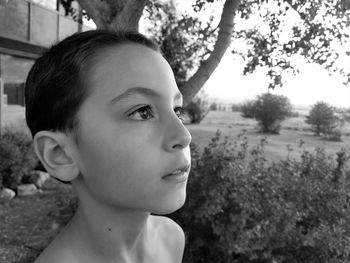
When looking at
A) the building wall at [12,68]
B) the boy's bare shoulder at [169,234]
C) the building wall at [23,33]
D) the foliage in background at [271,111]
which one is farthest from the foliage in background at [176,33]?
the foliage in background at [271,111]

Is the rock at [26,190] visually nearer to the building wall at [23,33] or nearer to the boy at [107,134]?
the building wall at [23,33]

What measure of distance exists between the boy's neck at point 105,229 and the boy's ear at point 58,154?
13cm

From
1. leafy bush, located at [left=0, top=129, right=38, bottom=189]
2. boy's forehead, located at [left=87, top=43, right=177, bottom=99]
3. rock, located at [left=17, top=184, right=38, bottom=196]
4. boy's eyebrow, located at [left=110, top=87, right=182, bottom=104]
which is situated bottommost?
rock, located at [left=17, top=184, right=38, bottom=196]

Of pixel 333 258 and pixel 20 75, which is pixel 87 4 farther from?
pixel 20 75

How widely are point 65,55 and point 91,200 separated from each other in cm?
46

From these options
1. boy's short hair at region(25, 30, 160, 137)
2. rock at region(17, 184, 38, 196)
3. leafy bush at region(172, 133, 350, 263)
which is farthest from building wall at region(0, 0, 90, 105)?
boy's short hair at region(25, 30, 160, 137)

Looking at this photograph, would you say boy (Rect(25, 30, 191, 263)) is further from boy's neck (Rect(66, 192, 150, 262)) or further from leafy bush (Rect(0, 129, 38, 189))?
leafy bush (Rect(0, 129, 38, 189))

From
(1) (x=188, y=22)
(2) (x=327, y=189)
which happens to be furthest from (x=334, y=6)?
(2) (x=327, y=189)

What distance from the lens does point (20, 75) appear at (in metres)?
10.7

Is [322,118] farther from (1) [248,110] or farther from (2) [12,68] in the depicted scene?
(2) [12,68]

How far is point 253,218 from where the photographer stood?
3.32 metres

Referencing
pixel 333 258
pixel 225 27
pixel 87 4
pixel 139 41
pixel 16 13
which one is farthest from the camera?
pixel 16 13

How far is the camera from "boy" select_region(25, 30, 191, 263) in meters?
1.03

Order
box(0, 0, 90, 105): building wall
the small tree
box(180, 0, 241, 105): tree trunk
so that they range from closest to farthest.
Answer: box(180, 0, 241, 105): tree trunk
box(0, 0, 90, 105): building wall
the small tree
